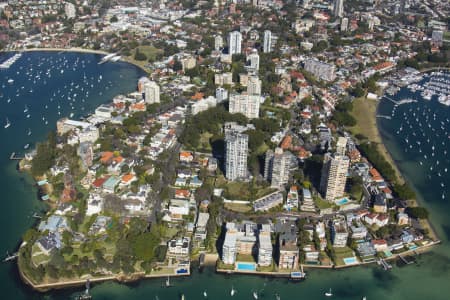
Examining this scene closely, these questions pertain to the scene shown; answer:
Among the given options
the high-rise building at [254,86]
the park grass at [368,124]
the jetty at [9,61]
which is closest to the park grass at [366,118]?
the park grass at [368,124]

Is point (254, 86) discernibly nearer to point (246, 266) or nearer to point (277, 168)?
point (277, 168)

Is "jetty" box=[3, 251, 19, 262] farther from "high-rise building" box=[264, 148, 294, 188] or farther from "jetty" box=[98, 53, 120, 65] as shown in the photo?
"jetty" box=[98, 53, 120, 65]

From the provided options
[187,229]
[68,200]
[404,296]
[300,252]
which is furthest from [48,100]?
[404,296]

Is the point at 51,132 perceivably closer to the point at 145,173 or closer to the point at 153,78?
the point at 145,173

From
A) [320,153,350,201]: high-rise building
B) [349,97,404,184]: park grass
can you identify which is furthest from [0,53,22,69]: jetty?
[320,153,350,201]: high-rise building

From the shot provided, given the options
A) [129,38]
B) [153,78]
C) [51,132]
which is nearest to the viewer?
[51,132]
